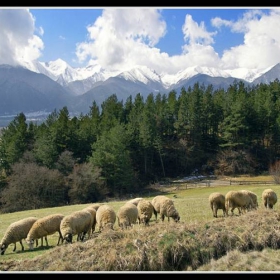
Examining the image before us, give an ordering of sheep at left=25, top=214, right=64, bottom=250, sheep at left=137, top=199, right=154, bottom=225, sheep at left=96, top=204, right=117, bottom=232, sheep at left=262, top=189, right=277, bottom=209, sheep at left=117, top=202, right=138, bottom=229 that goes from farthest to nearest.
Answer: sheep at left=262, top=189, right=277, bottom=209 → sheep at left=137, top=199, right=154, bottom=225 → sheep at left=117, top=202, right=138, bottom=229 → sheep at left=96, top=204, right=117, bottom=232 → sheep at left=25, top=214, right=64, bottom=250

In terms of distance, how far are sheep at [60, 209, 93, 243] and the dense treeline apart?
4197cm

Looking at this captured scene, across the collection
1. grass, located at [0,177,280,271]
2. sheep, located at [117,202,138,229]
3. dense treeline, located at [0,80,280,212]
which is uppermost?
dense treeline, located at [0,80,280,212]

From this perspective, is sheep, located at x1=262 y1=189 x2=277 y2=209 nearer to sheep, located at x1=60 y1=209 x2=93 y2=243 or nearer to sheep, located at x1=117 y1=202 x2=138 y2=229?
sheep, located at x1=117 y1=202 x2=138 y2=229

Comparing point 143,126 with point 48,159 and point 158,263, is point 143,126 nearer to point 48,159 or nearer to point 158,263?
point 48,159

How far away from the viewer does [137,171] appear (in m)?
77.4

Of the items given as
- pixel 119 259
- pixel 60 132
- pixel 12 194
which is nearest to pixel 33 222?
pixel 119 259

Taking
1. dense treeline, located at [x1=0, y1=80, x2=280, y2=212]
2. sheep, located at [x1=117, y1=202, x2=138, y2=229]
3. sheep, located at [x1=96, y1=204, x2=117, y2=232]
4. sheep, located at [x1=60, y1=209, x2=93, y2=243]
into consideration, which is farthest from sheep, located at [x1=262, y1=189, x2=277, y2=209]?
dense treeline, located at [x1=0, y1=80, x2=280, y2=212]

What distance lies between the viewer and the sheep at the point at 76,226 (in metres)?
15.1

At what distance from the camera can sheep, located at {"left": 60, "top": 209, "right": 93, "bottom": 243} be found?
49.5 ft

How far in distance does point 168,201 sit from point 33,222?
8.16m

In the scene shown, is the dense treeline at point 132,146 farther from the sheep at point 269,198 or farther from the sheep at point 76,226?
the sheep at point 269,198

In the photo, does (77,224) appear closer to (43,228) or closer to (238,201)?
(43,228)

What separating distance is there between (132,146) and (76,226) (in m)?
63.9

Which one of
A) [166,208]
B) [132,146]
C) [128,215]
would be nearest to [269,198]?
[166,208]
